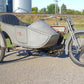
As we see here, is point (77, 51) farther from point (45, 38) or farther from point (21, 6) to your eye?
point (21, 6)

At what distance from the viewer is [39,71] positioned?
4.23 metres

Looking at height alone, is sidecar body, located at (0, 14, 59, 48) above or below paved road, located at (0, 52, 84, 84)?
above

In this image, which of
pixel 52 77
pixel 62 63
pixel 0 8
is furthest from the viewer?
pixel 0 8

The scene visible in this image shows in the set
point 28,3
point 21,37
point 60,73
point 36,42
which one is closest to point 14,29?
point 21,37

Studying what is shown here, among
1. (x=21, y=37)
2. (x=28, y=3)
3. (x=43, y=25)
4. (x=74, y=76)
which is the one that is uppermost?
(x=28, y=3)

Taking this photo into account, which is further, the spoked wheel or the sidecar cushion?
the sidecar cushion

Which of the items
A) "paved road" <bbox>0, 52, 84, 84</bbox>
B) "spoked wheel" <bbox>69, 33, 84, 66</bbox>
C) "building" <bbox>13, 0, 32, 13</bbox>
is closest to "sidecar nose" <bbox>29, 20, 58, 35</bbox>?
"spoked wheel" <bbox>69, 33, 84, 66</bbox>

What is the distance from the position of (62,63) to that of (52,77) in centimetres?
120

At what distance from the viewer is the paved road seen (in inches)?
143

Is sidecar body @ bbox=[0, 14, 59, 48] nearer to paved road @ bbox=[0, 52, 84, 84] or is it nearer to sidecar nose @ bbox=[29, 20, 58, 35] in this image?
sidecar nose @ bbox=[29, 20, 58, 35]

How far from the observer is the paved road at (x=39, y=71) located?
12.0ft

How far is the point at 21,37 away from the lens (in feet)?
15.6

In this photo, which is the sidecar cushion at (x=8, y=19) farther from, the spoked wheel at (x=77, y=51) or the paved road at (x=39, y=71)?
the spoked wheel at (x=77, y=51)

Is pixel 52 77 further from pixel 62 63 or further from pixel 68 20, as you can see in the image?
pixel 68 20
